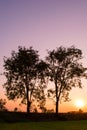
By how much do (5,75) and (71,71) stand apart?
52.0ft

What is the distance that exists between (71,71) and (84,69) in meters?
3.37

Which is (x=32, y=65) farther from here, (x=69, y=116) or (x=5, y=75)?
(x=69, y=116)

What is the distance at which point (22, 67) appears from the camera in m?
77.3

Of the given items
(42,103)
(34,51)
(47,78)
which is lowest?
(42,103)

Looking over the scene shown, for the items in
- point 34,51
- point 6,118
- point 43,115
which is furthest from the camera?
point 34,51

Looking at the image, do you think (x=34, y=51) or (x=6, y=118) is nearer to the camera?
(x=6, y=118)

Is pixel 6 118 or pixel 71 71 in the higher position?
pixel 71 71

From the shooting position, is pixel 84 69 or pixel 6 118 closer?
pixel 6 118

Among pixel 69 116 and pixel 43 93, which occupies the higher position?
pixel 43 93

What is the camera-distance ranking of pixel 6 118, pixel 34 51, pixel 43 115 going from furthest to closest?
pixel 34 51
pixel 43 115
pixel 6 118

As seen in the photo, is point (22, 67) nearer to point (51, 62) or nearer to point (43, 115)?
point (51, 62)

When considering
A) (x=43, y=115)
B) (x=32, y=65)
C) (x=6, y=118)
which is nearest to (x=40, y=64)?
(x=32, y=65)

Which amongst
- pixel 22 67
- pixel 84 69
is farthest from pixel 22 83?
pixel 84 69

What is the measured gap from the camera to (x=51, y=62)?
79750mm
